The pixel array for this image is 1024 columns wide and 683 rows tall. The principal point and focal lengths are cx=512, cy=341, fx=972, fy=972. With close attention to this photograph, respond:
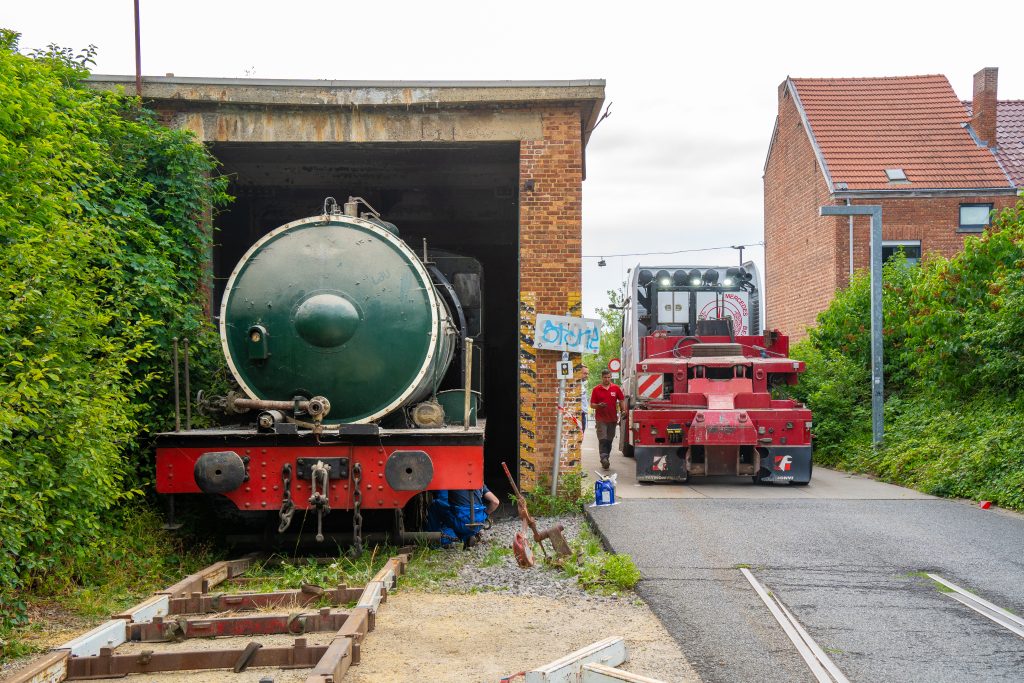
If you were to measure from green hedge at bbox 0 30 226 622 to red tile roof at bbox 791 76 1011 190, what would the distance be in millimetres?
19858

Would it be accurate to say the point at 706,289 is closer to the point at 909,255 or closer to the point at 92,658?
the point at 909,255

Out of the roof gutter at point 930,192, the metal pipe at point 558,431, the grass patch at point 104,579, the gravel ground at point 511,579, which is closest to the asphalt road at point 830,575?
the gravel ground at point 511,579

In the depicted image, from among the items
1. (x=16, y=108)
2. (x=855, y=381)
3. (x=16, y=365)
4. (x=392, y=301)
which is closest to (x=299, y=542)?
(x=392, y=301)

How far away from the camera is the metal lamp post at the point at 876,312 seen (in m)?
14.5

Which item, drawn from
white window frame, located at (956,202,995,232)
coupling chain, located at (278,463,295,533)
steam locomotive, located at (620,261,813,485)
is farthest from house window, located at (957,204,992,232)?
coupling chain, located at (278,463,295,533)

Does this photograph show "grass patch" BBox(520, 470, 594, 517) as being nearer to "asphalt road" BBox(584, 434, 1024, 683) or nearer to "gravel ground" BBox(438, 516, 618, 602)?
"asphalt road" BBox(584, 434, 1024, 683)

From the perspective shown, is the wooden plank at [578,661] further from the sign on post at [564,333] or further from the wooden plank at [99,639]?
the sign on post at [564,333]

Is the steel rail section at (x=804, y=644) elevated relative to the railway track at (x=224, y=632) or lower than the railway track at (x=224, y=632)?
lower

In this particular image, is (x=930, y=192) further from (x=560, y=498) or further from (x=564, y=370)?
(x=560, y=498)

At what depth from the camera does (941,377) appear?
14180mm

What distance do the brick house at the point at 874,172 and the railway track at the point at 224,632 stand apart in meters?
20.5

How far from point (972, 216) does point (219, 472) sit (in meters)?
22.5

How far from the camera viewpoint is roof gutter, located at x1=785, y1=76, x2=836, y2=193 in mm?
24875

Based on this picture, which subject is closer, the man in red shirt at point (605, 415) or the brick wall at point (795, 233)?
the man in red shirt at point (605, 415)
